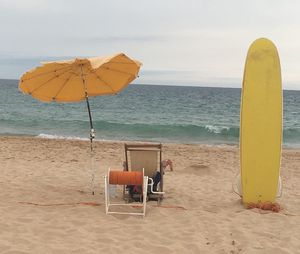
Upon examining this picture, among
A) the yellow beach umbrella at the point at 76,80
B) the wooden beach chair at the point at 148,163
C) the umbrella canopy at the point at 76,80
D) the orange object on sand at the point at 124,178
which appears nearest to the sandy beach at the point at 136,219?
the wooden beach chair at the point at 148,163

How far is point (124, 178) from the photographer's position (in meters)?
5.88

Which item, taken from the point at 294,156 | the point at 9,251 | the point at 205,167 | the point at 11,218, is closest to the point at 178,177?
the point at 205,167

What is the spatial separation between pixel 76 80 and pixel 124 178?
1912 mm

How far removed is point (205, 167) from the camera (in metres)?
11.0

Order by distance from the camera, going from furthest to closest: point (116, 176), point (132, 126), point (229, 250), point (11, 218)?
point (132, 126) → point (116, 176) → point (11, 218) → point (229, 250)

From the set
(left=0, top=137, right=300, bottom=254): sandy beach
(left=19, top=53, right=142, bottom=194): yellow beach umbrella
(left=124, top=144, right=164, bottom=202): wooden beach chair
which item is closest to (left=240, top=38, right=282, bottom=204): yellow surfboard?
(left=0, top=137, right=300, bottom=254): sandy beach

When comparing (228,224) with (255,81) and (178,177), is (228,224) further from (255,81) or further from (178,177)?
(178,177)

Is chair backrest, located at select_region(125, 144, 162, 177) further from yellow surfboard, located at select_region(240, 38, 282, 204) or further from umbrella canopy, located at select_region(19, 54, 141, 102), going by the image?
yellow surfboard, located at select_region(240, 38, 282, 204)

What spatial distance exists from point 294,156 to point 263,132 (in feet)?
29.7

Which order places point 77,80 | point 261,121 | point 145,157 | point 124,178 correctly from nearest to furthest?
point 124,178 → point 261,121 → point 145,157 → point 77,80

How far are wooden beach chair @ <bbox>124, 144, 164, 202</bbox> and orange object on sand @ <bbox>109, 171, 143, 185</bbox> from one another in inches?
23.7

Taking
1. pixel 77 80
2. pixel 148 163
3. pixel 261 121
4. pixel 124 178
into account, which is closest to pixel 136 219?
pixel 124 178

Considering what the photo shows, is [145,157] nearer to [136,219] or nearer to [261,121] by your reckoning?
[136,219]

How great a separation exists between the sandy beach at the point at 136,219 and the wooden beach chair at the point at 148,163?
24cm
